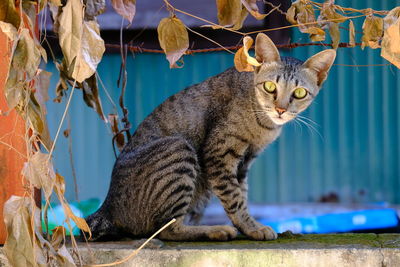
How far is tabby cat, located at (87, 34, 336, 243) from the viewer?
9.48 ft

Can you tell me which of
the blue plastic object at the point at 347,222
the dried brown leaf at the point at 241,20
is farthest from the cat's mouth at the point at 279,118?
the blue plastic object at the point at 347,222

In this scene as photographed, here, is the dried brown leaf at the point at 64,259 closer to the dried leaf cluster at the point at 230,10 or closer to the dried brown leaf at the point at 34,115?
the dried brown leaf at the point at 34,115

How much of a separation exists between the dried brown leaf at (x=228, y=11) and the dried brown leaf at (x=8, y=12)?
70 cm

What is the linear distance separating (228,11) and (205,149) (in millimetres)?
1147

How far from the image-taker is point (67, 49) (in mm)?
1861

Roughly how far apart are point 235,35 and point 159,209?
2.67m

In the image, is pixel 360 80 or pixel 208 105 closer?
pixel 208 105

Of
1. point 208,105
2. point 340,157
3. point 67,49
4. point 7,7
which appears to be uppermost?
point 7,7

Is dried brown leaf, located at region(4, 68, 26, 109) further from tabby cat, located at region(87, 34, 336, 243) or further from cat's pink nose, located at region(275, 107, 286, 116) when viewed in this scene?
cat's pink nose, located at region(275, 107, 286, 116)

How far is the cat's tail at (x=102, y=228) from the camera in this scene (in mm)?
2795

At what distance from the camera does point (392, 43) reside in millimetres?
1834

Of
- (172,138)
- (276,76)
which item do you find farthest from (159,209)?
(276,76)

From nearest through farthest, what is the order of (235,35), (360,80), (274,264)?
(274,264) < (235,35) < (360,80)

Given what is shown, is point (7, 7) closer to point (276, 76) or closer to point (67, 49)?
point (67, 49)
